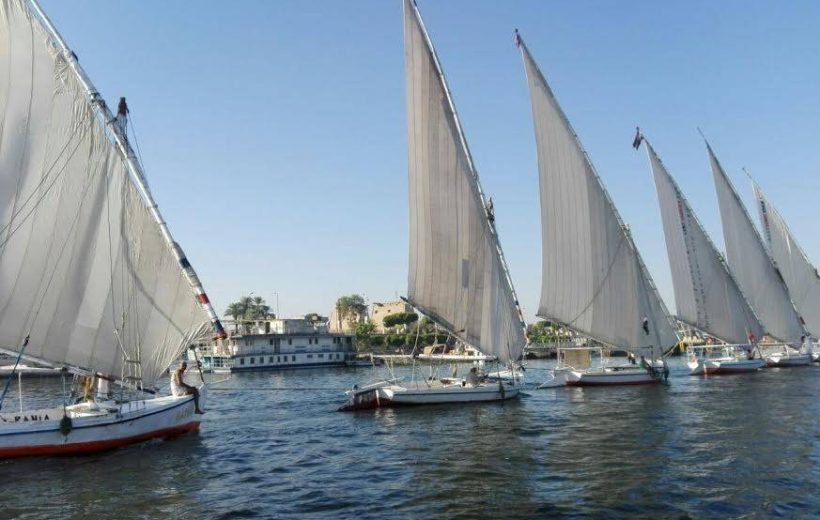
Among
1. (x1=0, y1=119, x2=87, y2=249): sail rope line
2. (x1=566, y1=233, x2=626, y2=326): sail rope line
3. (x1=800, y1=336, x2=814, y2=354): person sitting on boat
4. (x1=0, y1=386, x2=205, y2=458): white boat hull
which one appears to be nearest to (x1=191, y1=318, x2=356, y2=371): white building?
(x1=566, y1=233, x2=626, y2=326): sail rope line

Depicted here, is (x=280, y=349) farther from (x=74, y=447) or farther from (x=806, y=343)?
(x=74, y=447)

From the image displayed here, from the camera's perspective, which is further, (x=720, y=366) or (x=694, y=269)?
(x=694, y=269)

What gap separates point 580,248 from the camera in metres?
43.6

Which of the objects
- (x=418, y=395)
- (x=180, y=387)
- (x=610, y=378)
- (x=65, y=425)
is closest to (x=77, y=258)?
(x=65, y=425)

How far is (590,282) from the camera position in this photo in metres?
44.4

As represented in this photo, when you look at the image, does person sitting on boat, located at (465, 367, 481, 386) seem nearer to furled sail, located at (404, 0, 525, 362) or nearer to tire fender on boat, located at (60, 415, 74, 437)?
furled sail, located at (404, 0, 525, 362)

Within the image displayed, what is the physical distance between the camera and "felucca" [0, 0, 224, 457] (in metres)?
23.9

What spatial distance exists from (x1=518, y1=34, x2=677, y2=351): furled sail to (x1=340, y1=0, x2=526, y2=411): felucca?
26.2 feet

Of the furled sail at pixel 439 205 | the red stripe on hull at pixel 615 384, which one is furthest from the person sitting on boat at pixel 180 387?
the red stripe on hull at pixel 615 384

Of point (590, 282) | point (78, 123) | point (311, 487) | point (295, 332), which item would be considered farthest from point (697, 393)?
point (295, 332)

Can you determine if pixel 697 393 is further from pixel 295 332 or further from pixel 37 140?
pixel 295 332

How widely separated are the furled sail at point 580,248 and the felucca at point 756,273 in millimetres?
22840

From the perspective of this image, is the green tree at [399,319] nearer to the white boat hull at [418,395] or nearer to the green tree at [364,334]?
the green tree at [364,334]

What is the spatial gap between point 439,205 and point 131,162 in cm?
1633
